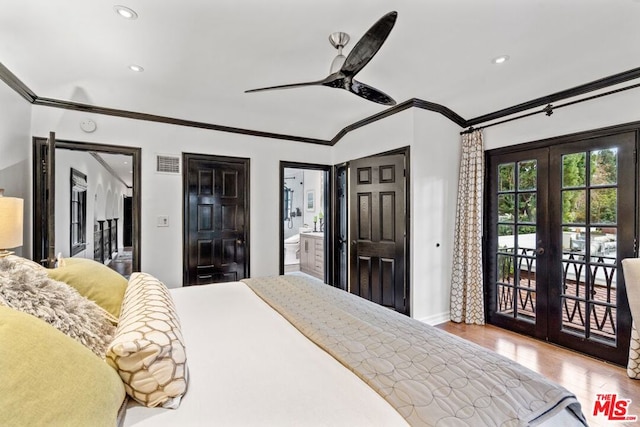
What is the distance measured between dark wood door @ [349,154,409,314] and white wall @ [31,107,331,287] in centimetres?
101

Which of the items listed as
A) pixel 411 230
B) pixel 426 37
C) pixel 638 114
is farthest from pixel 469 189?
pixel 426 37

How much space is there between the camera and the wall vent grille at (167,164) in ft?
11.5

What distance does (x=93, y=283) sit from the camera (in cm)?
148

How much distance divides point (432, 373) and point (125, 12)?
256 cm

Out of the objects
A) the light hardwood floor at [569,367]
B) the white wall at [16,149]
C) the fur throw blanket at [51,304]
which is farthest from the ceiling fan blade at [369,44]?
the white wall at [16,149]

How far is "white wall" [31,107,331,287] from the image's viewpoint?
3199mm

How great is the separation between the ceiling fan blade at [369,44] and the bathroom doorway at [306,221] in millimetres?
2444

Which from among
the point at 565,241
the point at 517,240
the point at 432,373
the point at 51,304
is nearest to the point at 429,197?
the point at 517,240

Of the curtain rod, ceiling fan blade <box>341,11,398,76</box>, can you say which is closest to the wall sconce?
ceiling fan blade <box>341,11,398,76</box>

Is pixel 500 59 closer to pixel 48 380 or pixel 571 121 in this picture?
pixel 571 121

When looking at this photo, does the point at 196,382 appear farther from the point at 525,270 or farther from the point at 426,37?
the point at 525,270

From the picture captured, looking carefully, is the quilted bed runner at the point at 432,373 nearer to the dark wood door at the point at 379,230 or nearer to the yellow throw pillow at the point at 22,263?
the yellow throw pillow at the point at 22,263

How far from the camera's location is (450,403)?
3.00 feet

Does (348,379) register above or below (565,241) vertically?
below
